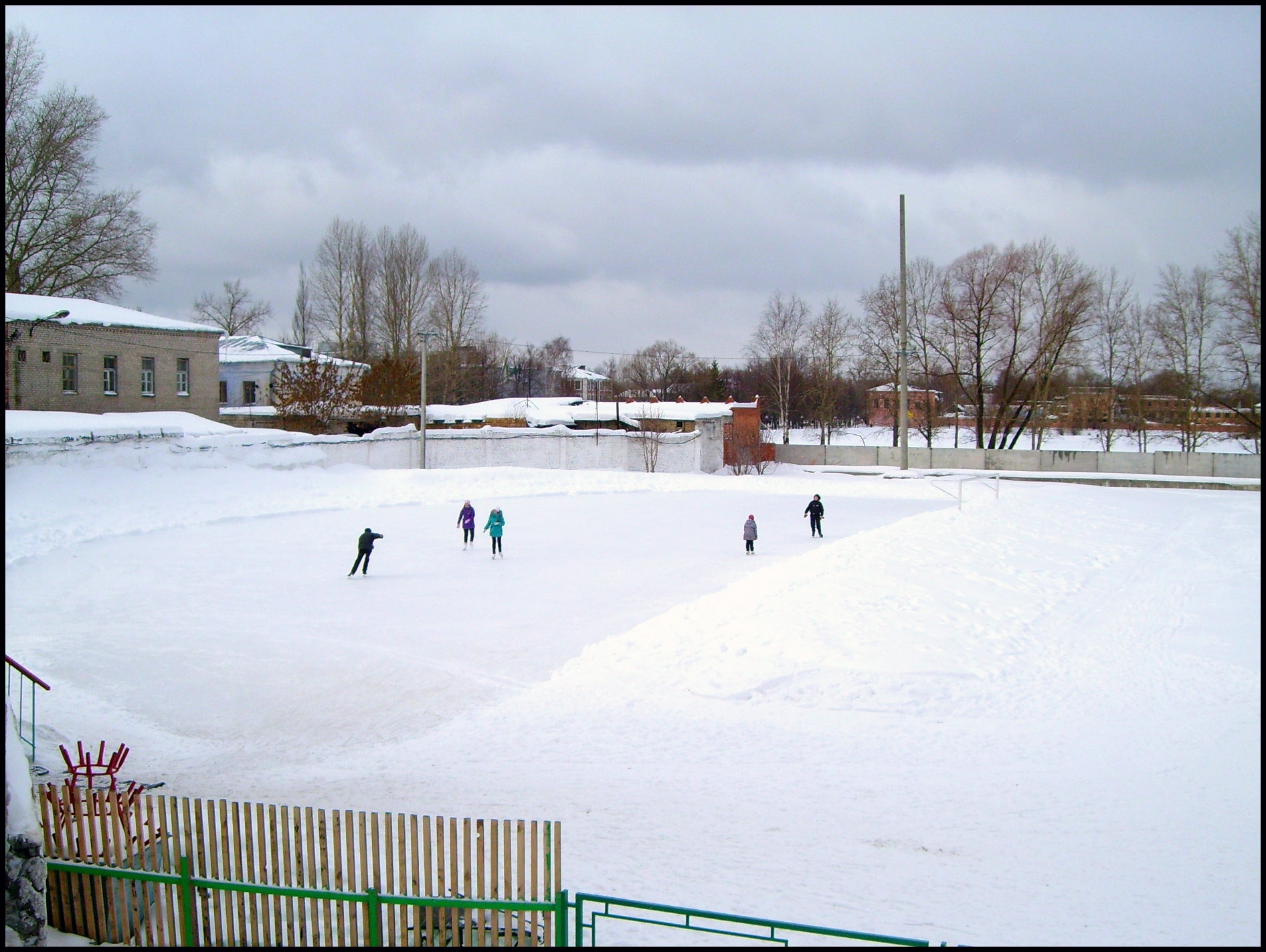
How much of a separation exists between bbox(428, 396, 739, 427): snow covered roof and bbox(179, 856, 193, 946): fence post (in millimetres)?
45948

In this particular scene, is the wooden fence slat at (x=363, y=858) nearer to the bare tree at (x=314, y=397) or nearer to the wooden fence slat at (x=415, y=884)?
the wooden fence slat at (x=415, y=884)

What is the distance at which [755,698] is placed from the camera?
45.4 ft

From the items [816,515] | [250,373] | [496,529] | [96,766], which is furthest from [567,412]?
[96,766]

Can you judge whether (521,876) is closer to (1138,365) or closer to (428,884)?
(428,884)

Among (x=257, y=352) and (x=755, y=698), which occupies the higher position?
(x=257, y=352)

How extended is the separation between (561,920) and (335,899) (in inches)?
56.4

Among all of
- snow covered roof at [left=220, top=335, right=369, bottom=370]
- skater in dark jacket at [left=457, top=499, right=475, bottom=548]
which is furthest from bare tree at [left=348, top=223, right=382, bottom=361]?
skater in dark jacket at [left=457, top=499, right=475, bottom=548]

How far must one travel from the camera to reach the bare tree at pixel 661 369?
285 feet

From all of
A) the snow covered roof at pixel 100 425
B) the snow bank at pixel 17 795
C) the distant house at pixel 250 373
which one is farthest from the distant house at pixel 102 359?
the snow bank at pixel 17 795

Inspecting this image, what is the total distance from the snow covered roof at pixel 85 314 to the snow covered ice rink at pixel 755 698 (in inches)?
633

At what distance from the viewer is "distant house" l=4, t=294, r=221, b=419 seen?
38.3 meters

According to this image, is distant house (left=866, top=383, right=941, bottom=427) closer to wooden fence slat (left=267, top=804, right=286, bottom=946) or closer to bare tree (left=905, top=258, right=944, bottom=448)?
bare tree (left=905, top=258, right=944, bottom=448)

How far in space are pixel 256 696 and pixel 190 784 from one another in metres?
3.20

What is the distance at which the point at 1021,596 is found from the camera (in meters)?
19.7
